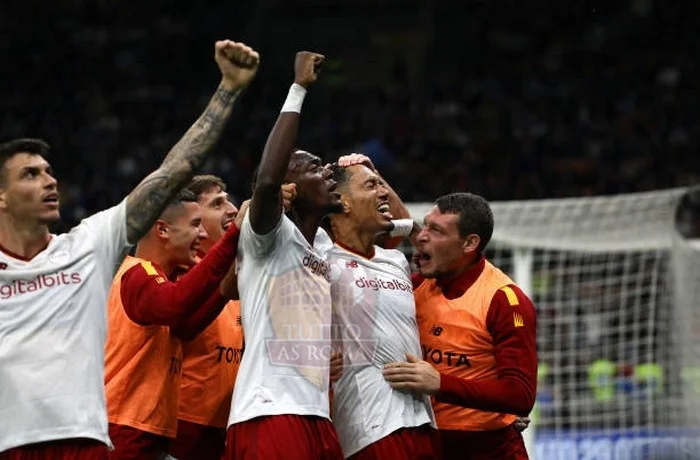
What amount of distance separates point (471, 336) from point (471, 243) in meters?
0.48

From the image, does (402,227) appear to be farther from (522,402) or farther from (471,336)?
(522,402)

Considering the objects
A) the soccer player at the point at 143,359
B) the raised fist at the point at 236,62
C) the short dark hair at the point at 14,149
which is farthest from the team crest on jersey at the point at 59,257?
the raised fist at the point at 236,62

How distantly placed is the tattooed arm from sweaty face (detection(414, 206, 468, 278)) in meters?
1.57

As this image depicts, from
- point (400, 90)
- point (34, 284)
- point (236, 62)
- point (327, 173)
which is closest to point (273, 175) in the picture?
point (236, 62)

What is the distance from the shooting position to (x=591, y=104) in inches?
726

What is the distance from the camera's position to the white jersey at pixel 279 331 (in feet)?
16.9

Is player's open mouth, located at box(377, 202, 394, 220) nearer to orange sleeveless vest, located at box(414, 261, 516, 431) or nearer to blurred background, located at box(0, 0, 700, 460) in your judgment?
orange sleeveless vest, located at box(414, 261, 516, 431)

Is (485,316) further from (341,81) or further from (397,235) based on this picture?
(341,81)

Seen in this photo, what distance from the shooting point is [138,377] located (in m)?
5.92

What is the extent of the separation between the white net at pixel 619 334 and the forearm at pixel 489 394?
5247 millimetres

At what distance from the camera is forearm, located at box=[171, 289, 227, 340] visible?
18.1 feet

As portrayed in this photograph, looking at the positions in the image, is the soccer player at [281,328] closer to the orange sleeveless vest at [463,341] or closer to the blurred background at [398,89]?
the orange sleeveless vest at [463,341]

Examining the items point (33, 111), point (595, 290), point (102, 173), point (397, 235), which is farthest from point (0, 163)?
point (33, 111)

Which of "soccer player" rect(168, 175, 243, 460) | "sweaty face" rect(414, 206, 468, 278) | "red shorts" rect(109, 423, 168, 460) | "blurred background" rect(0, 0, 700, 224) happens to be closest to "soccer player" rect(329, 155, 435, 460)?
"sweaty face" rect(414, 206, 468, 278)
